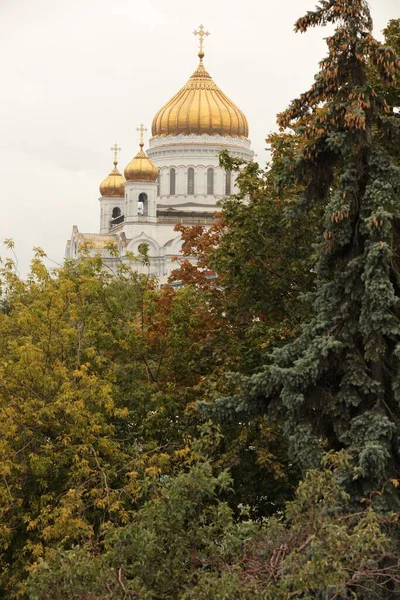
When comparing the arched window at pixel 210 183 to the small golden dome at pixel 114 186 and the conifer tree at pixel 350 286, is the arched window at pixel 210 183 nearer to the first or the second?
the small golden dome at pixel 114 186

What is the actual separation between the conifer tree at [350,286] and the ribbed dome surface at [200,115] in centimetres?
8554

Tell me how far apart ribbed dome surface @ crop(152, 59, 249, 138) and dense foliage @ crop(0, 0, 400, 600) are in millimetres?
76547

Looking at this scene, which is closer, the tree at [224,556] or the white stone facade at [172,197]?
the tree at [224,556]

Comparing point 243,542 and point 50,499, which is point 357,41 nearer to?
point 243,542

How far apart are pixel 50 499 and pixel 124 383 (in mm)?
3473

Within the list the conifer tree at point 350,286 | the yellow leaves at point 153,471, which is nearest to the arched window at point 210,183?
the yellow leaves at point 153,471

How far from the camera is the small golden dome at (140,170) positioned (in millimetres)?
94938

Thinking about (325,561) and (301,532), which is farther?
(301,532)

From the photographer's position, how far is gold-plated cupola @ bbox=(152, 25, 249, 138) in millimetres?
101875

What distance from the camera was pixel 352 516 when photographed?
13.8 meters

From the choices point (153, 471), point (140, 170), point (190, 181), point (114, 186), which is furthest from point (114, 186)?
point (153, 471)

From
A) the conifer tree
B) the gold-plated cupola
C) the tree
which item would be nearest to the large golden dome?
the gold-plated cupola

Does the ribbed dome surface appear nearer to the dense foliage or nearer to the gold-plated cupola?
the gold-plated cupola

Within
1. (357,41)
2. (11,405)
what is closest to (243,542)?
(357,41)
